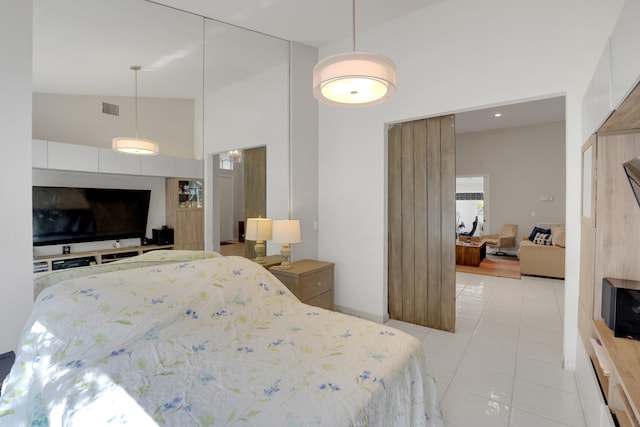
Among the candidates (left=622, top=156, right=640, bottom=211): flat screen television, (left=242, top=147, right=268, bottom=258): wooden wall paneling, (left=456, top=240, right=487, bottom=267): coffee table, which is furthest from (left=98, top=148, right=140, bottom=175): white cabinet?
(left=456, top=240, right=487, bottom=267): coffee table

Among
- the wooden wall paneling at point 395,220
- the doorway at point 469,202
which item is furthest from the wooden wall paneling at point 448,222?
the doorway at point 469,202

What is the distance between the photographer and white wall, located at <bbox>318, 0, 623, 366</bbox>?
231cm

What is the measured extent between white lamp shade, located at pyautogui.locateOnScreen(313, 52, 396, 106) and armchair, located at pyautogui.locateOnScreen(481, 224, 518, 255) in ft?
19.9

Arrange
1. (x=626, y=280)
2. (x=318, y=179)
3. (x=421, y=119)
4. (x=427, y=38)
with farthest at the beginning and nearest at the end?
(x=318, y=179) → (x=421, y=119) → (x=427, y=38) → (x=626, y=280)

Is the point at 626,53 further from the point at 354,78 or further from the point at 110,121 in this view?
the point at 110,121

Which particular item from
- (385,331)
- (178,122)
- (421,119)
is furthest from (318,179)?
(385,331)

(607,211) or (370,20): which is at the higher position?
(370,20)

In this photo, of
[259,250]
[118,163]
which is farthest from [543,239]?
[118,163]

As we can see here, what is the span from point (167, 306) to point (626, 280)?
261 centimetres

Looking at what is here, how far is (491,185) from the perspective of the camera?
7.40 meters

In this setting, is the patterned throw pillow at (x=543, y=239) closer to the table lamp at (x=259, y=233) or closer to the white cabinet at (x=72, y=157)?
the table lamp at (x=259, y=233)

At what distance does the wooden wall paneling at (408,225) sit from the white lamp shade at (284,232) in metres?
1.23

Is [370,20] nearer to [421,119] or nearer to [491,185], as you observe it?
[421,119]

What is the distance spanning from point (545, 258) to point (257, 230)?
485 cm
